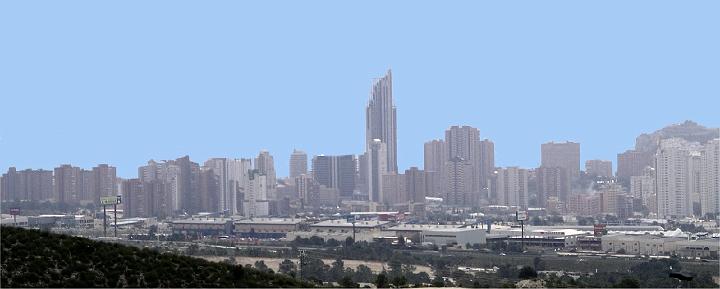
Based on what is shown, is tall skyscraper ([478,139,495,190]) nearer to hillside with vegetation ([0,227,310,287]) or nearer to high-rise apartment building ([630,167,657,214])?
high-rise apartment building ([630,167,657,214])

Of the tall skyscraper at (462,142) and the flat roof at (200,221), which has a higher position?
the tall skyscraper at (462,142)

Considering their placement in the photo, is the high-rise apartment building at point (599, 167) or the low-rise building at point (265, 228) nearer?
the low-rise building at point (265, 228)

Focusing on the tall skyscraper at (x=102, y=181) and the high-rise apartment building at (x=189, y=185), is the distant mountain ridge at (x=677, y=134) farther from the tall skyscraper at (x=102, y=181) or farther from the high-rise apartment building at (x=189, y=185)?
the tall skyscraper at (x=102, y=181)

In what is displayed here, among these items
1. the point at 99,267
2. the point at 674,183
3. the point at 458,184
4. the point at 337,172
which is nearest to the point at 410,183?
the point at 458,184

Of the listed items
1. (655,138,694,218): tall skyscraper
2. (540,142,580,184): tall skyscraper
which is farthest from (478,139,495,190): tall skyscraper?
(655,138,694,218): tall skyscraper

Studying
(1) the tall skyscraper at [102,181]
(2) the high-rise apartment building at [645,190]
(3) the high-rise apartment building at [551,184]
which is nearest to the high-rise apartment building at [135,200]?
(1) the tall skyscraper at [102,181]

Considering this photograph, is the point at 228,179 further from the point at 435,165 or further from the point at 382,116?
the point at 382,116
